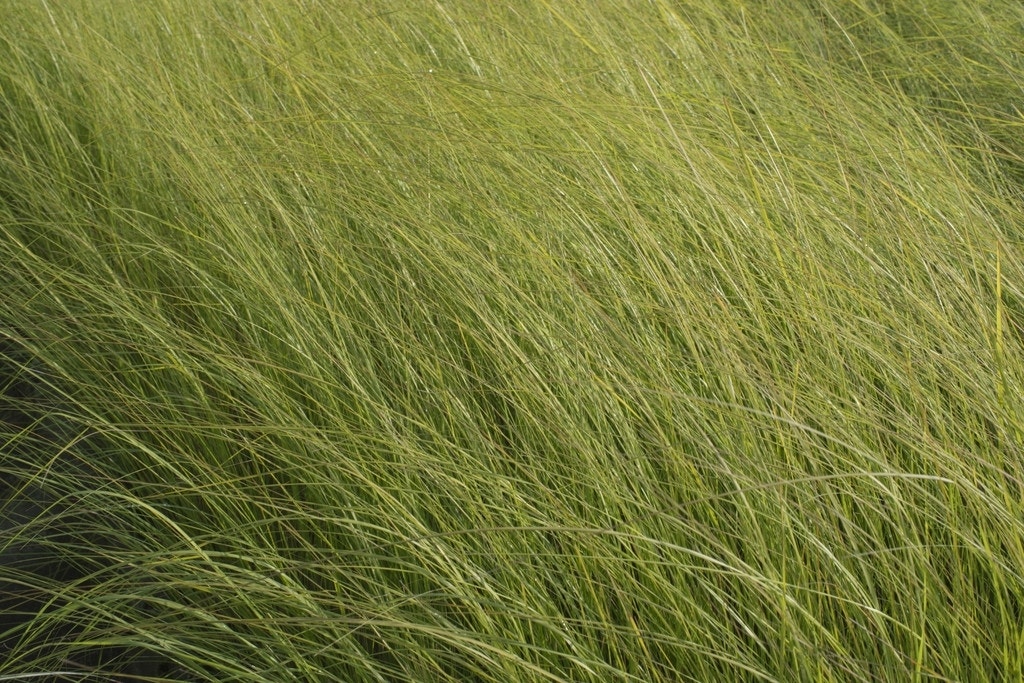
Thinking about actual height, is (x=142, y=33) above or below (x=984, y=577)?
above

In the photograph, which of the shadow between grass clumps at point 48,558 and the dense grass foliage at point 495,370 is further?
the shadow between grass clumps at point 48,558

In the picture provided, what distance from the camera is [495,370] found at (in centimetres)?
159

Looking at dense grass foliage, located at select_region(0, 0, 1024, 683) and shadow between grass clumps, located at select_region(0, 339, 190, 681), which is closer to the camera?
dense grass foliage, located at select_region(0, 0, 1024, 683)

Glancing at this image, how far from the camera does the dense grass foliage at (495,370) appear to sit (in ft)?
4.02

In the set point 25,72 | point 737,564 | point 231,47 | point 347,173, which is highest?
point 25,72

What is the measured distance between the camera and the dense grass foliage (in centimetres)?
122

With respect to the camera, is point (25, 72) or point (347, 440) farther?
point (25, 72)

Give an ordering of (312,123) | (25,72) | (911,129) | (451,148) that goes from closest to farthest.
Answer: (451,148), (312,123), (911,129), (25,72)

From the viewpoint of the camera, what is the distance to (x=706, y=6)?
271cm

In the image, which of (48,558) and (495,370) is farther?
(48,558)

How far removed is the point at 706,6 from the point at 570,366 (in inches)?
62.2

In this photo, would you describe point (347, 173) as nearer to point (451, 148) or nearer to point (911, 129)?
point (451, 148)

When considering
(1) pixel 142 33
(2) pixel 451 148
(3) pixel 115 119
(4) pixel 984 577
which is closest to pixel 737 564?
(4) pixel 984 577

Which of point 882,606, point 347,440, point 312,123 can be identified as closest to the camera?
point 882,606
